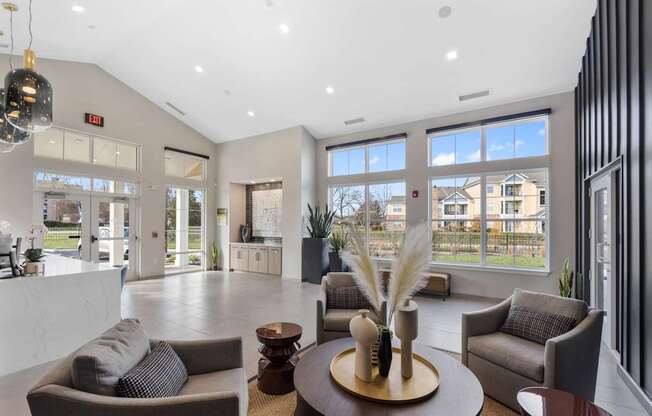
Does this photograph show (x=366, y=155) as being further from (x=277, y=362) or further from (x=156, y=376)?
(x=156, y=376)

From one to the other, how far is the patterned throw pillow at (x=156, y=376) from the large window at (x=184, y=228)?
7235 mm

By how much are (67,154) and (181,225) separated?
3102mm

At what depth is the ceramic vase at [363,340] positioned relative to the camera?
1.89 meters

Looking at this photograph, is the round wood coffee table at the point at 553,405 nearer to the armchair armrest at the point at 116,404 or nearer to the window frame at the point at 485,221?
the armchair armrest at the point at 116,404

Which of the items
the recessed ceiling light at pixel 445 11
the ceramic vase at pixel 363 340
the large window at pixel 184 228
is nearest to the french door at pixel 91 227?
the large window at pixel 184 228

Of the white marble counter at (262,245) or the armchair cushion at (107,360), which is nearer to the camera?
the armchair cushion at (107,360)

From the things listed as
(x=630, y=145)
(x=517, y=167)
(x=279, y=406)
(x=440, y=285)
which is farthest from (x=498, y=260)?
(x=279, y=406)

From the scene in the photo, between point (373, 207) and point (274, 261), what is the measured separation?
3072mm

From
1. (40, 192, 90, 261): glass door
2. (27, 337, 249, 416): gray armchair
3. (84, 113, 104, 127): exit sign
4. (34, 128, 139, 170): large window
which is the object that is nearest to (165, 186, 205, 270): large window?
(34, 128, 139, 170): large window

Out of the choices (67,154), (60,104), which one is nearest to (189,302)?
(67,154)

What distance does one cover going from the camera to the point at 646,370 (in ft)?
8.43

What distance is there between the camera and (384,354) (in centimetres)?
197

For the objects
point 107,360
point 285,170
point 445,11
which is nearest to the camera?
point 107,360

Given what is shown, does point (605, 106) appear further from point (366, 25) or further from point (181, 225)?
point (181, 225)
